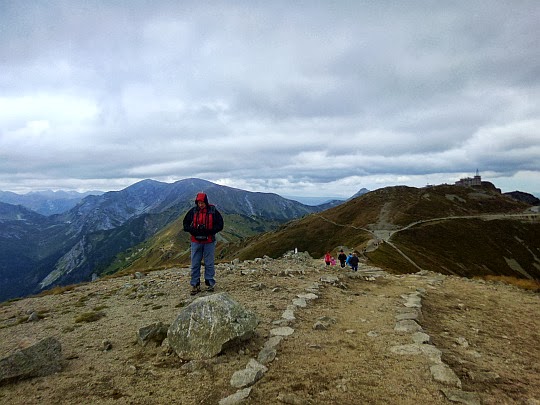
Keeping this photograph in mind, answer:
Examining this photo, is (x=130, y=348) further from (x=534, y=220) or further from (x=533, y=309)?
(x=534, y=220)

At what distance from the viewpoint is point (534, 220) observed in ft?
489

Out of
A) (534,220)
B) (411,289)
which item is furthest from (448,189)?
(411,289)

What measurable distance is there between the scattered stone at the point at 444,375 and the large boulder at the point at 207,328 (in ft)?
15.8

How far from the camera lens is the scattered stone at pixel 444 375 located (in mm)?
7445

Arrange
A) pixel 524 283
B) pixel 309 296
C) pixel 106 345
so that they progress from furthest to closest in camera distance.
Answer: pixel 524 283 < pixel 309 296 < pixel 106 345

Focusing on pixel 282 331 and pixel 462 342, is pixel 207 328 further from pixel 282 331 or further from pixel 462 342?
pixel 462 342

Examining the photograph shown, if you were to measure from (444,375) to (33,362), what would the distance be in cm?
971

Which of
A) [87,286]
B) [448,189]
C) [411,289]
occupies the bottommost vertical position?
[87,286]

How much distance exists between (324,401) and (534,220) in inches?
7157

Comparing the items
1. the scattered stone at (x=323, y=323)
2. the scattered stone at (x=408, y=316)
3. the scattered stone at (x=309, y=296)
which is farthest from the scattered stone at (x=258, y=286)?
the scattered stone at (x=408, y=316)

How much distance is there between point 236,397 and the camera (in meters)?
7.03

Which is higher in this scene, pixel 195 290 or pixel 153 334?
pixel 153 334

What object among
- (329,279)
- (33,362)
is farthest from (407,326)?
(33,362)

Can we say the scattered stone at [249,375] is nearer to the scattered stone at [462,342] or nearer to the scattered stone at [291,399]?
the scattered stone at [291,399]
